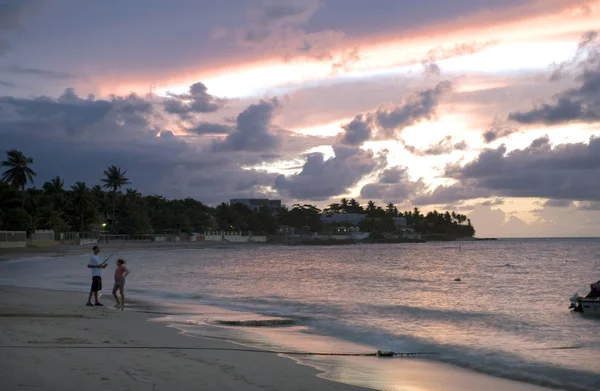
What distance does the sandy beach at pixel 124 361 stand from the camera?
7980 millimetres

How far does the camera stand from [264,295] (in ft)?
101

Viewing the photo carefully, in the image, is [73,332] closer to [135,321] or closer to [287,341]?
[135,321]

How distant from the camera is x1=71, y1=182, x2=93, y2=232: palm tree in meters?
101

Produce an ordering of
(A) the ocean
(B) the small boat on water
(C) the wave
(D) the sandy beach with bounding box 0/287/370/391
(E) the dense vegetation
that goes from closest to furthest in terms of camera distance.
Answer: (D) the sandy beach with bounding box 0/287/370/391 < (C) the wave < (A) the ocean < (B) the small boat on water < (E) the dense vegetation

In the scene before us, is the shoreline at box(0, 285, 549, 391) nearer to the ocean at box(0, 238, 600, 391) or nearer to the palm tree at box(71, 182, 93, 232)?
the ocean at box(0, 238, 600, 391)

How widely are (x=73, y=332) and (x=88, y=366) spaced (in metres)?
3.77

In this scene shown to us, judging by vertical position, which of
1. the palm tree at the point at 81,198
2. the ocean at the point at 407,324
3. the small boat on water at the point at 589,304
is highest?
the palm tree at the point at 81,198

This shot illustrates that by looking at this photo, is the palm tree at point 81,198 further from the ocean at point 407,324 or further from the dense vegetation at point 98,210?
the ocean at point 407,324

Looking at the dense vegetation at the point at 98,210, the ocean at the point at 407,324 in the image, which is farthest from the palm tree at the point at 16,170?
the ocean at the point at 407,324

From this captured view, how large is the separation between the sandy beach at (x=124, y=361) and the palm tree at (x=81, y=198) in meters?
91.8

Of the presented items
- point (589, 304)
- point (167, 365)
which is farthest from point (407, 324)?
point (167, 365)

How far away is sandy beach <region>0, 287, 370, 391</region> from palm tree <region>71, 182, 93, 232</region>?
301ft

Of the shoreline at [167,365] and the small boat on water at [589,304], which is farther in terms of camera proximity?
the small boat on water at [589,304]

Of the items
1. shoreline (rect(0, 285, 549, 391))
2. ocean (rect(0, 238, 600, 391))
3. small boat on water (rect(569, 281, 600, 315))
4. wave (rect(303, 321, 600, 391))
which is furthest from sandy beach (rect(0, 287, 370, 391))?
small boat on water (rect(569, 281, 600, 315))
